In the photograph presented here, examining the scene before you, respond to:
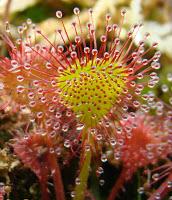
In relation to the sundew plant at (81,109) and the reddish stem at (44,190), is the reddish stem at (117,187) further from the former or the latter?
the reddish stem at (44,190)

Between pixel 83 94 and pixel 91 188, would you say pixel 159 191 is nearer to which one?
pixel 91 188

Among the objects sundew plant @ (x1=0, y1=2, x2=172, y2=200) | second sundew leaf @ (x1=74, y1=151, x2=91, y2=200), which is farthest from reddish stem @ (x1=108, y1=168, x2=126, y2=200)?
second sundew leaf @ (x1=74, y1=151, x2=91, y2=200)

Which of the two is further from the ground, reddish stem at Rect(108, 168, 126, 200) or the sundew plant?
the sundew plant

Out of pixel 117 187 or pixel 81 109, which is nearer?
pixel 81 109

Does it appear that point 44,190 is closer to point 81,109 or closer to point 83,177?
point 83,177

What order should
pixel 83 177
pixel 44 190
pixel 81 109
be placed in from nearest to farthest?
pixel 81 109 → pixel 83 177 → pixel 44 190

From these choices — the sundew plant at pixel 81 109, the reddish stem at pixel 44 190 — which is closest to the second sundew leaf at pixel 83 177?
the sundew plant at pixel 81 109

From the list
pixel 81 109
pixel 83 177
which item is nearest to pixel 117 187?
pixel 83 177

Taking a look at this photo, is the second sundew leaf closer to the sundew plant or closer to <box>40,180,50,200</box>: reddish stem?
the sundew plant

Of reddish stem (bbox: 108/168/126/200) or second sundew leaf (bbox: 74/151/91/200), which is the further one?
reddish stem (bbox: 108/168/126/200)

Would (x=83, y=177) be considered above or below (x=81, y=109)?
below
